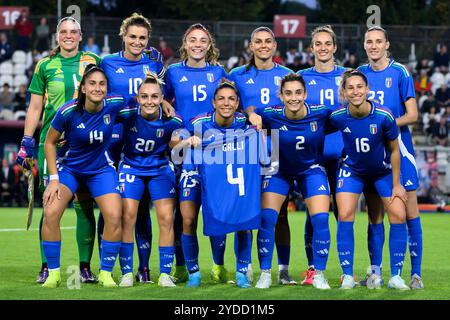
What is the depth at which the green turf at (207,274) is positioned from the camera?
8.54m

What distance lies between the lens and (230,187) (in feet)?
30.2

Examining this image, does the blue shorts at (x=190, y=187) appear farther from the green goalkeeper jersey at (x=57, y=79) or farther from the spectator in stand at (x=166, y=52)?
the spectator in stand at (x=166, y=52)


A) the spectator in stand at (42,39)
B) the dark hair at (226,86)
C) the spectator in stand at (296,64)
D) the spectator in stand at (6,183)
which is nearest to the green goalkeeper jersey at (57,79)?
the dark hair at (226,86)

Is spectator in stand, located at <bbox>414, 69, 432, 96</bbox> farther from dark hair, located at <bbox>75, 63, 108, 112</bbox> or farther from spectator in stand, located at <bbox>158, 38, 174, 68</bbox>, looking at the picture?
dark hair, located at <bbox>75, 63, 108, 112</bbox>

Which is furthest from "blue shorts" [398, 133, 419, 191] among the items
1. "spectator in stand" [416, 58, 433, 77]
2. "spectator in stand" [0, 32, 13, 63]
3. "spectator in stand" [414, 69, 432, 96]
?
Answer: "spectator in stand" [0, 32, 13, 63]

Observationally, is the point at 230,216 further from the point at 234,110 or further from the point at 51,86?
the point at 51,86

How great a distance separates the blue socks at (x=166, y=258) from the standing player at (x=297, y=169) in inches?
30.0

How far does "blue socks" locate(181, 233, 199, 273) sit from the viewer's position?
9.39 m

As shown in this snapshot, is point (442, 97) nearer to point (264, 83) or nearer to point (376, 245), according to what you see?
point (264, 83)

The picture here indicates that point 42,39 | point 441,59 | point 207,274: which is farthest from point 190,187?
point 441,59

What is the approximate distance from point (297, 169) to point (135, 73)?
5.63 feet

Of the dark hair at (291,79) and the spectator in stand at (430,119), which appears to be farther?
the spectator in stand at (430,119)

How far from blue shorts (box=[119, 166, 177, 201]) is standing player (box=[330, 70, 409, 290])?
57.8 inches
